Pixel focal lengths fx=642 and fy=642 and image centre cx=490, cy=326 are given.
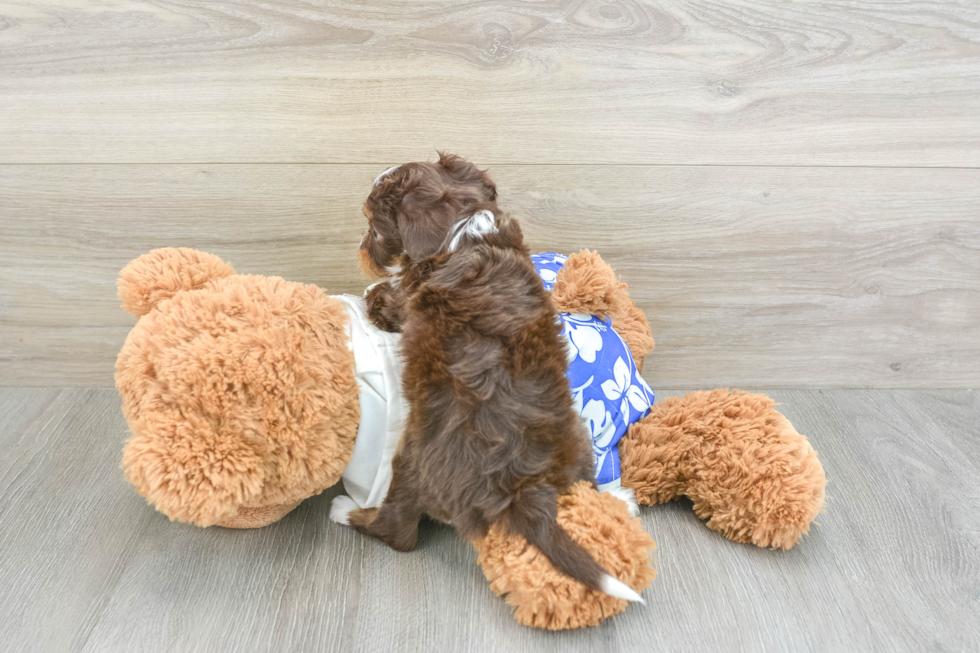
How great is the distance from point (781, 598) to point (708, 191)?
0.63m

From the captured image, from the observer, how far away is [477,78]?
992mm

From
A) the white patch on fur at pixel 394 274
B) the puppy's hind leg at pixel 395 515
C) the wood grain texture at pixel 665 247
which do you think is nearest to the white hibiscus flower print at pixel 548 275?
the wood grain texture at pixel 665 247

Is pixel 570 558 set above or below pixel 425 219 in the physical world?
below

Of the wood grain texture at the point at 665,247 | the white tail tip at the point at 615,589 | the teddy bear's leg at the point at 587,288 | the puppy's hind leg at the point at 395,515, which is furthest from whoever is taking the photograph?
the wood grain texture at the point at 665,247

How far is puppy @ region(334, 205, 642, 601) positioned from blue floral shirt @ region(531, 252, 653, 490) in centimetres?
14

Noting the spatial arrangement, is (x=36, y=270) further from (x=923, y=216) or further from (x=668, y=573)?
(x=923, y=216)

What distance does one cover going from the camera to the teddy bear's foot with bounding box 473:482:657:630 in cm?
69

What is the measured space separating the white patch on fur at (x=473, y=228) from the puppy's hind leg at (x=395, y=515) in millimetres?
271

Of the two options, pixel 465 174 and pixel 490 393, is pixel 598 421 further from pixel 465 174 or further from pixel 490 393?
Answer: pixel 465 174

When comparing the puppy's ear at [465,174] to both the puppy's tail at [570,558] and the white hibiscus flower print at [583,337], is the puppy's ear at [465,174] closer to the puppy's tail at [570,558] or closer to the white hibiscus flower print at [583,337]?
the white hibiscus flower print at [583,337]

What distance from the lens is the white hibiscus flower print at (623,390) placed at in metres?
0.89

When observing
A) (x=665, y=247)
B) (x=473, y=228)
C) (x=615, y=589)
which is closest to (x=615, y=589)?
(x=615, y=589)

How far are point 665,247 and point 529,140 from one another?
302 mm

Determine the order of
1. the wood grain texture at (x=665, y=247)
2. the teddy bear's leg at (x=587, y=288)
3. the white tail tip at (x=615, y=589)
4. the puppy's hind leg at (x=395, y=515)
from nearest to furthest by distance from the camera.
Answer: the white tail tip at (x=615, y=589) → the puppy's hind leg at (x=395, y=515) → the teddy bear's leg at (x=587, y=288) → the wood grain texture at (x=665, y=247)
